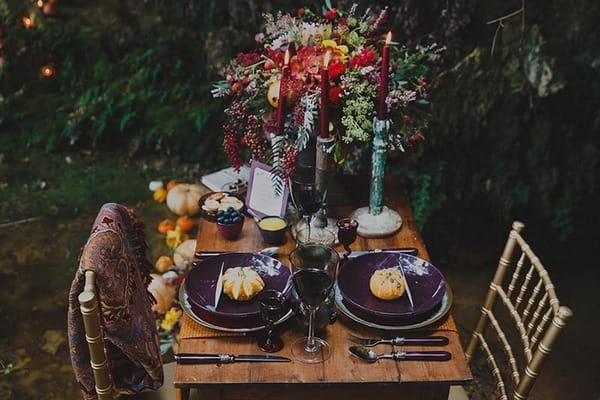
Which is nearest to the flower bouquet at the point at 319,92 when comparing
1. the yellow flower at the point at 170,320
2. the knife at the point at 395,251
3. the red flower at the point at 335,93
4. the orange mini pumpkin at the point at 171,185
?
the red flower at the point at 335,93

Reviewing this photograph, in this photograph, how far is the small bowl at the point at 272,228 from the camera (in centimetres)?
177

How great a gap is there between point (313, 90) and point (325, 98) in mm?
109

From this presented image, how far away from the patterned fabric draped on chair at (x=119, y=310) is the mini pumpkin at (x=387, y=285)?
1.82 feet

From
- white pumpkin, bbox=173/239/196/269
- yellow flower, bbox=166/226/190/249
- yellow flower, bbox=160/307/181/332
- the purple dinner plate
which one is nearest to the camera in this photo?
the purple dinner plate

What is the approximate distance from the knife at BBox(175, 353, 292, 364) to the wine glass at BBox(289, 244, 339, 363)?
0.06 meters

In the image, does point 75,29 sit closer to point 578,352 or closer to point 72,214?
point 72,214

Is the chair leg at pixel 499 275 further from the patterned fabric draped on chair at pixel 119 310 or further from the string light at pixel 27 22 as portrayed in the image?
the string light at pixel 27 22

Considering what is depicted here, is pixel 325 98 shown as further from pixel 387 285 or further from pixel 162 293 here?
pixel 162 293

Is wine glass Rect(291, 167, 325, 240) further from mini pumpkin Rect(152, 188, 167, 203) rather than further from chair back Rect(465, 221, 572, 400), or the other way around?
mini pumpkin Rect(152, 188, 167, 203)

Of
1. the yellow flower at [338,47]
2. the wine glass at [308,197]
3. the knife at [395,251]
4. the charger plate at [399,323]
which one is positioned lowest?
the charger plate at [399,323]

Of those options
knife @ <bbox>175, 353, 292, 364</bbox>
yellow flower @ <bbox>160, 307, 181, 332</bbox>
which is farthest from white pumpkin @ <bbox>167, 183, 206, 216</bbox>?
knife @ <bbox>175, 353, 292, 364</bbox>

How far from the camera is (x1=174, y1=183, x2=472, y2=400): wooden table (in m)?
1.33

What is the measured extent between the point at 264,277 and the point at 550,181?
1971 millimetres

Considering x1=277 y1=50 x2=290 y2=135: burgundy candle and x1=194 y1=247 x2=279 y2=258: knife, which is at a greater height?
x1=277 y1=50 x2=290 y2=135: burgundy candle
